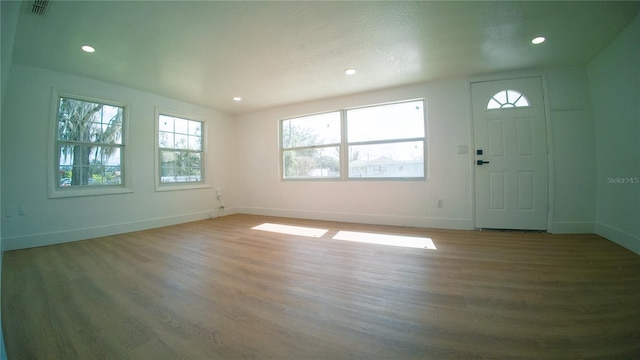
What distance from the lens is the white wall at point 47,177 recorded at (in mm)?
2783

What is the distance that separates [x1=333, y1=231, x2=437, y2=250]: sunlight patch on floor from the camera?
2775 millimetres

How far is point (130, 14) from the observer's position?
2049mm

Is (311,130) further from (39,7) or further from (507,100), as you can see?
(39,7)

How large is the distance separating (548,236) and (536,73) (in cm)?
234

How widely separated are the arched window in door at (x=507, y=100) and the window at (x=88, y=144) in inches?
237

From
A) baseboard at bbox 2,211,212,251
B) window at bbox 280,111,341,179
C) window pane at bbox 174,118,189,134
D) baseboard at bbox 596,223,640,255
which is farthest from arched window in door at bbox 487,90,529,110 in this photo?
baseboard at bbox 2,211,212,251

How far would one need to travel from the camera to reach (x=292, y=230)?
363 centimetres

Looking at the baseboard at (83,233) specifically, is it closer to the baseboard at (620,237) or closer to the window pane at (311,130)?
the window pane at (311,130)

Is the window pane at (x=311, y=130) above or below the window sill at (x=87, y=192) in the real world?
above

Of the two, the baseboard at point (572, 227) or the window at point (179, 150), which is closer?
the baseboard at point (572, 227)

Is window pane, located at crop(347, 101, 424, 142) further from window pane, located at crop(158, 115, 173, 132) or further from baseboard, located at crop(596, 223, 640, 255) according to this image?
window pane, located at crop(158, 115, 173, 132)

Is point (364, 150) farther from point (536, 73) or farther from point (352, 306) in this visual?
point (352, 306)

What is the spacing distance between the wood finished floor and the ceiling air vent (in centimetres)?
241

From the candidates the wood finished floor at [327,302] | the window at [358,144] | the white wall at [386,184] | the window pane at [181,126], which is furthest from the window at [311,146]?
the wood finished floor at [327,302]
